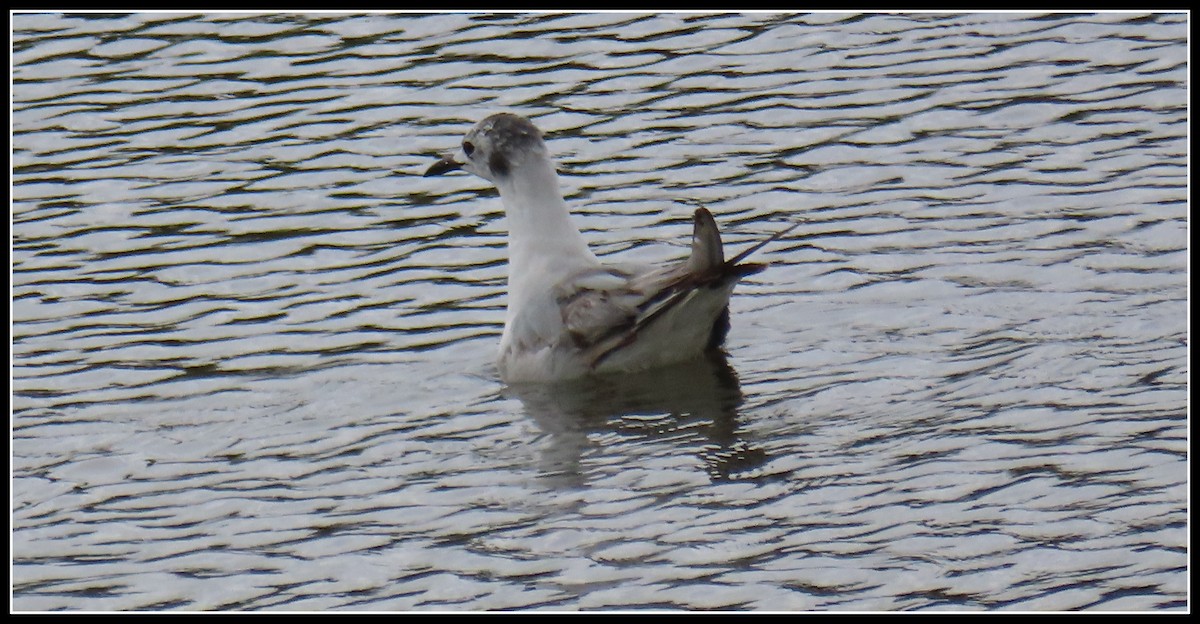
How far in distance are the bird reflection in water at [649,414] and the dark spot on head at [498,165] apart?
1.48 m

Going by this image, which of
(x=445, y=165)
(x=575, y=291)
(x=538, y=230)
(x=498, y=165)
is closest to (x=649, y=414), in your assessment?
(x=575, y=291)

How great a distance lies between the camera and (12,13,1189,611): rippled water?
849 cm

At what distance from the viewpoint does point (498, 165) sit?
39.8 feet

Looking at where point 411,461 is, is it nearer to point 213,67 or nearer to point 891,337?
point 891,337

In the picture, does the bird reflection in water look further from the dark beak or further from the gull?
the dark beak

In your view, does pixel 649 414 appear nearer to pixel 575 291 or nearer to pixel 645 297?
pixel 645 297

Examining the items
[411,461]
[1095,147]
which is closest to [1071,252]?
[1095,147]

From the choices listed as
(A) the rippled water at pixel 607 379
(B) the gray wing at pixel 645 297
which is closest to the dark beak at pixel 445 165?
(A) the rippled water at pixel 607 379

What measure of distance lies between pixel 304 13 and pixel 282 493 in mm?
9791

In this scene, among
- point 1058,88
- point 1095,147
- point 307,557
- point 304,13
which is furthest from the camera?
point 304,13

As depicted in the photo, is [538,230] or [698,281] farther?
[538,230]

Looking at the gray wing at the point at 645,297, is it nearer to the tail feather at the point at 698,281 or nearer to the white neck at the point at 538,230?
the tail feather at the point at 698,281

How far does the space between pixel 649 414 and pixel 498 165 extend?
7.29ft

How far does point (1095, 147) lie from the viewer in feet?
46.7
